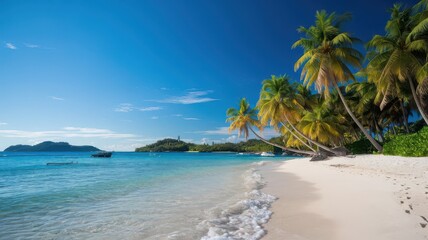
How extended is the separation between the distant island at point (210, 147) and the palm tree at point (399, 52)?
69632 millimetres

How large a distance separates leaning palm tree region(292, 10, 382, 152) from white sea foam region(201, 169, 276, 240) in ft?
41.2

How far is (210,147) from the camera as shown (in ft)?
414

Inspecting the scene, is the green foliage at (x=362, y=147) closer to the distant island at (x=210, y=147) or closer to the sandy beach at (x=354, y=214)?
the sandy beach at (x=354, y=214)

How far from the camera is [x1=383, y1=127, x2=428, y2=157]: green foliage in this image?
519 inches

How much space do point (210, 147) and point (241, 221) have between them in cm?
12150

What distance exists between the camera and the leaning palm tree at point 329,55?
16.9 meters

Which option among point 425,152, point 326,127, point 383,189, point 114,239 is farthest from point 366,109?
point 114,239

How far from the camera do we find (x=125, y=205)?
756 cm

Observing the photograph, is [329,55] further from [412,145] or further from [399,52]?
[412,145]

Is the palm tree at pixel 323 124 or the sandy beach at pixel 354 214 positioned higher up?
the palm tree at pixel 323 124

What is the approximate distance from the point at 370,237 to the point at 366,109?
80.4 ft

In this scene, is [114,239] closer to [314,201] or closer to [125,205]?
[125,205]

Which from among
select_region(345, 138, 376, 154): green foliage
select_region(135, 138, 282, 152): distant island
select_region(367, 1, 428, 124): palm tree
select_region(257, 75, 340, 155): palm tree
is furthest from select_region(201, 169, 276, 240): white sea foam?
select_region(135, 138, 282, 152): distant island

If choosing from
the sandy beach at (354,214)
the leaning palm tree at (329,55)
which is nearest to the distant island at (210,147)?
the leaning palm tree at (329,55)
